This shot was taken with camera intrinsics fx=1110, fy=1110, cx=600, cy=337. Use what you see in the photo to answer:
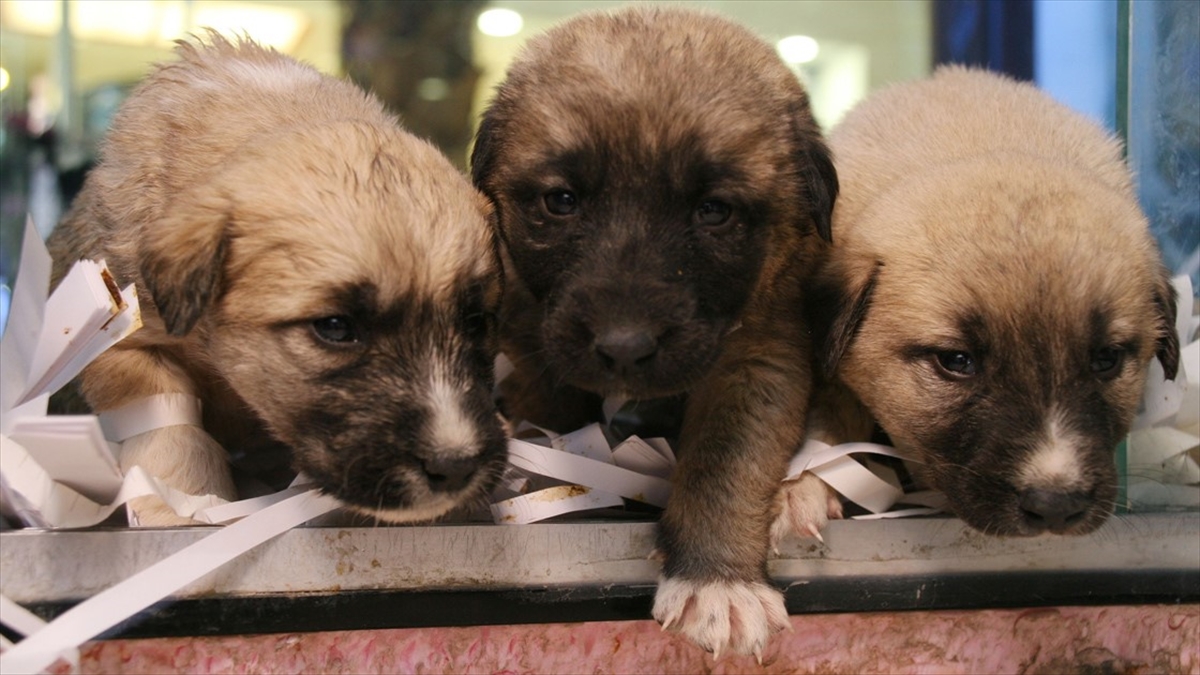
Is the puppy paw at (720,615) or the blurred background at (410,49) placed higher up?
the blurred background at (410,49)

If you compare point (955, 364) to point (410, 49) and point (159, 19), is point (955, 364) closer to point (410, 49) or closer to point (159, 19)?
point (410, 49)

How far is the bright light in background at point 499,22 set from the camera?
5621 mm

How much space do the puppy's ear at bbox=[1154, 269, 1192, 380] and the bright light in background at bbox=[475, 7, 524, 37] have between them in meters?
3.45

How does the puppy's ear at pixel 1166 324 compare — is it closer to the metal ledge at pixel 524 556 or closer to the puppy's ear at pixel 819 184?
the metal ledge at pixel 524 556

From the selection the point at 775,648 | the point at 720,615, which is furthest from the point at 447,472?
the point at 775,648

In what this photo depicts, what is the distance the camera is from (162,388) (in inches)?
121

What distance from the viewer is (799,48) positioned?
18.7 feet

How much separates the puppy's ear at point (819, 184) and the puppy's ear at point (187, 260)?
5.17ft

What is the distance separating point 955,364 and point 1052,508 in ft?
1.64

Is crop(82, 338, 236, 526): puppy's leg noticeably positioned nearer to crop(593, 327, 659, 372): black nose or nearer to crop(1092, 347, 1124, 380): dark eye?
crop(593, 327, 659, 372): black nose

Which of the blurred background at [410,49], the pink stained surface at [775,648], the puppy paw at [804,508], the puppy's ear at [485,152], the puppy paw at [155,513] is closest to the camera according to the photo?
the pink stained surface at [775,648]

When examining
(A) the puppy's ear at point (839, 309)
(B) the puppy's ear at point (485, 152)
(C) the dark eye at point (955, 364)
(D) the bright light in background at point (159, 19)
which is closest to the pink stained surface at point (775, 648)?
(C) the dark eye at point (955, 364)

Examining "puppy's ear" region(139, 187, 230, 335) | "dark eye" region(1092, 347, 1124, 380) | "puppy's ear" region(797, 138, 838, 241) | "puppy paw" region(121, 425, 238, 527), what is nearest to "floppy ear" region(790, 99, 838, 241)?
"puppy's ear" region(797, 138, 838, 241)

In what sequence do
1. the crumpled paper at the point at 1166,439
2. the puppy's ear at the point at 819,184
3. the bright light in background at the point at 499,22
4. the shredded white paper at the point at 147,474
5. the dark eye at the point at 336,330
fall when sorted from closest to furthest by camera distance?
the shredded white paper at the point at 147,474
the dark eye at the point at 336,330
the puppy's ear at the point at 819,184
the crumpled paper at the point at 1166,439
the bright light in background at the point at 499,22
